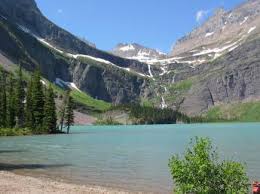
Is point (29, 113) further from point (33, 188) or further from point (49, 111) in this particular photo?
point (33, 188)

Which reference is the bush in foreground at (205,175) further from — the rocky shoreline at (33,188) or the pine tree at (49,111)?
the pine tree at (49,111)

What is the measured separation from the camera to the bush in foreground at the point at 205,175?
24.6 metres

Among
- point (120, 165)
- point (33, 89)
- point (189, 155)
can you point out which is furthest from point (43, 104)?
point (189, 155)

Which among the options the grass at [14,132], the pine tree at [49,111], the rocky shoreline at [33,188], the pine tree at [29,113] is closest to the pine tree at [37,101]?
the pine tree at [29,113]

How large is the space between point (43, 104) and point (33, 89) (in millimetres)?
6235

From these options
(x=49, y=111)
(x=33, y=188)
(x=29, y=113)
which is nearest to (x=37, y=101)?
(x=29, y=113)

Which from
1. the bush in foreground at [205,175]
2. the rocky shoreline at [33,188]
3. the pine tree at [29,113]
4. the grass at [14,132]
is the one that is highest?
the pine tree at [29,113]

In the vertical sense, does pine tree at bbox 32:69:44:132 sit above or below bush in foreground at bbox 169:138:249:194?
above

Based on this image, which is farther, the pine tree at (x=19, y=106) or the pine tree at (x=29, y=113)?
the pine tree at (x=19, y=106)

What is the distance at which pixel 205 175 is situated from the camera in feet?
81.5

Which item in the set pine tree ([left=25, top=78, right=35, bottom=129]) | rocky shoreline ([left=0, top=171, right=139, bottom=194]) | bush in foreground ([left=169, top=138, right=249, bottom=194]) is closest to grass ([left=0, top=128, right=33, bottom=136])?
pine tree ([left=25, top=78, right=35, bottom=129])

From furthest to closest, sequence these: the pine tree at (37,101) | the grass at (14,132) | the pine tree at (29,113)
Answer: the pine tree at (29,113), the pine tree at (37,101), the grass at (14,132)

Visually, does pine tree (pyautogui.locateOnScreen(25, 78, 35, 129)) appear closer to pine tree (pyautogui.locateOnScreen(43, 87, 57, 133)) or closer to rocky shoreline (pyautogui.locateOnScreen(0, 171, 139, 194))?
pine tree (pyautogui.locateOnScreen(43, 87, 57, 133))

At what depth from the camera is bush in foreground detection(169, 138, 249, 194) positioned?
2456cm
